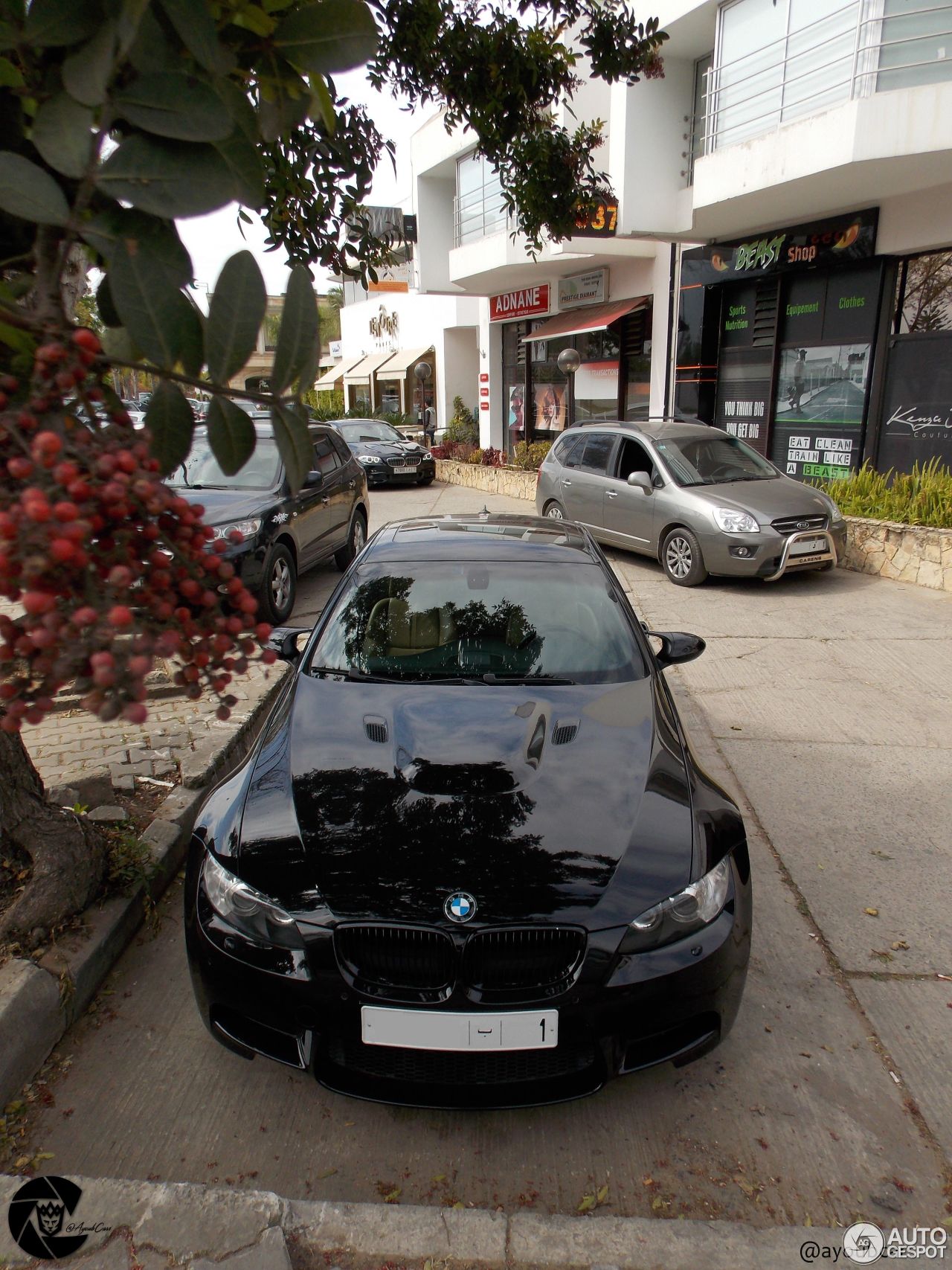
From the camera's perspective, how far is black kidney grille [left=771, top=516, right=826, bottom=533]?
8.87m

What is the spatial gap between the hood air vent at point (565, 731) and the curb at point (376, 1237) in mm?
1421

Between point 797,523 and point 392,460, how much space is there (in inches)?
487

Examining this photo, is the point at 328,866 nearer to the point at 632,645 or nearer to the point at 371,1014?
the point at 371,1014

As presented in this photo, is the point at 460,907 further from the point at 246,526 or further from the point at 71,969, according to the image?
the point at 246,526

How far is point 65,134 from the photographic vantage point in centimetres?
102

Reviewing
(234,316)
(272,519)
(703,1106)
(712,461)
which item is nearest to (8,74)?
(234,316)

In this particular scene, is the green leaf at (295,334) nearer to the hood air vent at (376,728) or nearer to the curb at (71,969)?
the hood air vent at (376,728)

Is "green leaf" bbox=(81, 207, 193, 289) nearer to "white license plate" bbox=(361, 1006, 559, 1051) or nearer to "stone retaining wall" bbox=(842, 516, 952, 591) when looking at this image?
"white license plate" bbox=(361, 1006, 559, 1051)

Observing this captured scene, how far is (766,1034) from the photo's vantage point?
283 centimetres

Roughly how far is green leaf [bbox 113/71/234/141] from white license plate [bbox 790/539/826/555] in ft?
28.4

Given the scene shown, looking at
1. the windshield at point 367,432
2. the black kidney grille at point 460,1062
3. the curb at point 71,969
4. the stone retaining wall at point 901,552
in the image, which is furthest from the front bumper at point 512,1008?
the windshield at point 367,432

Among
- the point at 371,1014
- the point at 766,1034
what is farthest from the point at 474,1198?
the point at 766,1034

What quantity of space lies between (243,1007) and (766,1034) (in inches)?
69.4

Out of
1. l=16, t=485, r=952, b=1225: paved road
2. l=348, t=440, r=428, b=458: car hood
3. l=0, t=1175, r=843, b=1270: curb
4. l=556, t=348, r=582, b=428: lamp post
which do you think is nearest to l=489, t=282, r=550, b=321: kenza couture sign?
l=556, t=348, r=582, b=428: lamp post
